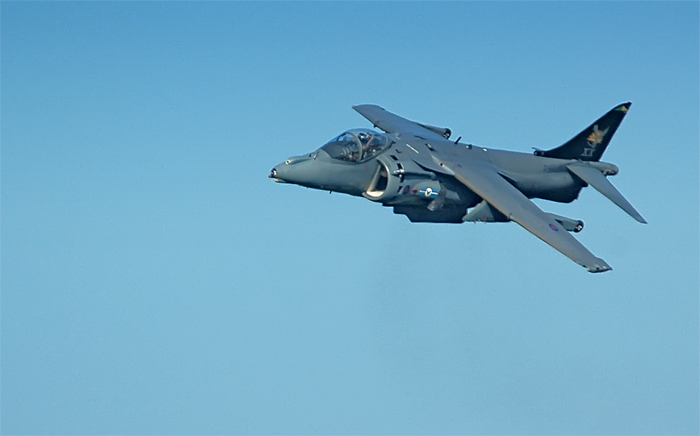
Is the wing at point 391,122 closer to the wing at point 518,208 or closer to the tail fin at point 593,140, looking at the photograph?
the wing at point 518,208

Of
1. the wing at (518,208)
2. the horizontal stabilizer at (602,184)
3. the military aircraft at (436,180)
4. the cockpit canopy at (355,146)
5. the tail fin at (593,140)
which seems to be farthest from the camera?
the tail fin at (593,140)

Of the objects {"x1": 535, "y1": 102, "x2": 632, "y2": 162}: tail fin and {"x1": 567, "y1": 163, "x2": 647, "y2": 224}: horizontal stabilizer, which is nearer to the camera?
{"x1": 567, "y1": 163, "x2": 647, "y2": 224}: horizontal stabilizer

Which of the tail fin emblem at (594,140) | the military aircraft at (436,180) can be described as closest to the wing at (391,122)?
the military aircraft at (436,180)

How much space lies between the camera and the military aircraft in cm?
3594

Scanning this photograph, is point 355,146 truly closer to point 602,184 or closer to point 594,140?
point 602,184

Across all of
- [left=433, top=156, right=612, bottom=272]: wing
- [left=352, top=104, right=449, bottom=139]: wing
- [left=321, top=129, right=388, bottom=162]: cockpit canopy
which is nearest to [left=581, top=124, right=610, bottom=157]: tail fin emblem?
[left=433, top=156, right=612, bottom=272]: wing

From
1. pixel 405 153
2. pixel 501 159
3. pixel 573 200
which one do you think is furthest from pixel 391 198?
pixel 573 200

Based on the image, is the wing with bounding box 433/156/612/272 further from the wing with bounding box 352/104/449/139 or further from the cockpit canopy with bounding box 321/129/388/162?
the wing with bounding box 352/104/449/139

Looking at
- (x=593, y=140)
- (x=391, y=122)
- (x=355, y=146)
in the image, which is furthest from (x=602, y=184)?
(x=355, y=146)

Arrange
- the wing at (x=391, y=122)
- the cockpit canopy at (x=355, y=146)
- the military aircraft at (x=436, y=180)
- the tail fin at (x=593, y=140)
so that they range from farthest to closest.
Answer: the wing at (x=391, y=122), the tail fin at (x=593, y=140), the cockpit canopy at (x=355, y=146), the military aircraft at (x=436, y=180)

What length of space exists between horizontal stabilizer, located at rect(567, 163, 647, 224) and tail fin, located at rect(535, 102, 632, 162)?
542 millimetres

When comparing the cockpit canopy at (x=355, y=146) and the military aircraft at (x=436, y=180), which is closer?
the military aircraft at (x=436, y=180)

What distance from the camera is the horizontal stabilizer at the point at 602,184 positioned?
4022 cm

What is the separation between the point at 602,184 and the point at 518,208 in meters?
6.47
